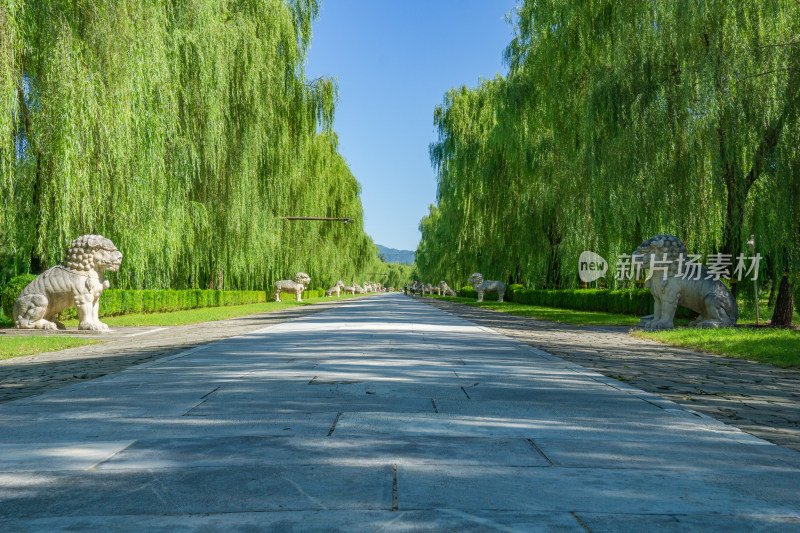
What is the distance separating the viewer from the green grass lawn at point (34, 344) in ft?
25.4

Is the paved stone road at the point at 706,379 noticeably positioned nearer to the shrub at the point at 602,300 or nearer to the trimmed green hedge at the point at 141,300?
the shrub at the point at 602,300

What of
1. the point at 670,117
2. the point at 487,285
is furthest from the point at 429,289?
the point at 670,117

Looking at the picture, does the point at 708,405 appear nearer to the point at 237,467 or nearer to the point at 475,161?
the point at 237,467

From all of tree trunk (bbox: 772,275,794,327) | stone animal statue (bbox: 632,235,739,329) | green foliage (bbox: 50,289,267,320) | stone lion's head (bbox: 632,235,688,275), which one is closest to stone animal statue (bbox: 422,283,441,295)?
green foliage (bbox: 50,289,267,320)

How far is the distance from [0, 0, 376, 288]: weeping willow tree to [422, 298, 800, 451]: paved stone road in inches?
331

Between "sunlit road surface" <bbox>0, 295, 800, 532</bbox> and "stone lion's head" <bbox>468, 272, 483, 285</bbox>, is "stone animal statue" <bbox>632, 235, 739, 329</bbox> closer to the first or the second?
"sunlit road surface" <bbox>0, 295, 800, 532</bbox>

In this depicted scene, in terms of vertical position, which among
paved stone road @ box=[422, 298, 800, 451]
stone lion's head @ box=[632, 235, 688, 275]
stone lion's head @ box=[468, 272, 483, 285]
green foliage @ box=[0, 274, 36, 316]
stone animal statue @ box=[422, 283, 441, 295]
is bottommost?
stone animal statue @ box=[422, 283, 441, 295]

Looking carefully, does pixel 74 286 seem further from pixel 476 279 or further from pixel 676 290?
pixel 476 279

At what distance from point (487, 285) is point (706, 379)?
27088 millimetres

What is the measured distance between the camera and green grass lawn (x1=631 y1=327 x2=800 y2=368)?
754 cm

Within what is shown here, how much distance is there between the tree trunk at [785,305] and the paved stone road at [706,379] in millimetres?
5139

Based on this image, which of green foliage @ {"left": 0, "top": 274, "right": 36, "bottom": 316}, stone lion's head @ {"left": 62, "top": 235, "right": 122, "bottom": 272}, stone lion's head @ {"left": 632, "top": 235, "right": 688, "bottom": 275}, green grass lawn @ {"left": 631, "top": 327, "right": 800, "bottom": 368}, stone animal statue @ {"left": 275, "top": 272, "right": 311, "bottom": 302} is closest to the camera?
green grass lawn @ {"left": 631, "top": 327, "right": 800, "bottom": 368}

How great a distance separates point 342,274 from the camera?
41.0 meters

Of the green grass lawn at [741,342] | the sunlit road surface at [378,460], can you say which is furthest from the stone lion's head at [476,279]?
the sunlit road surface at [378,460]
